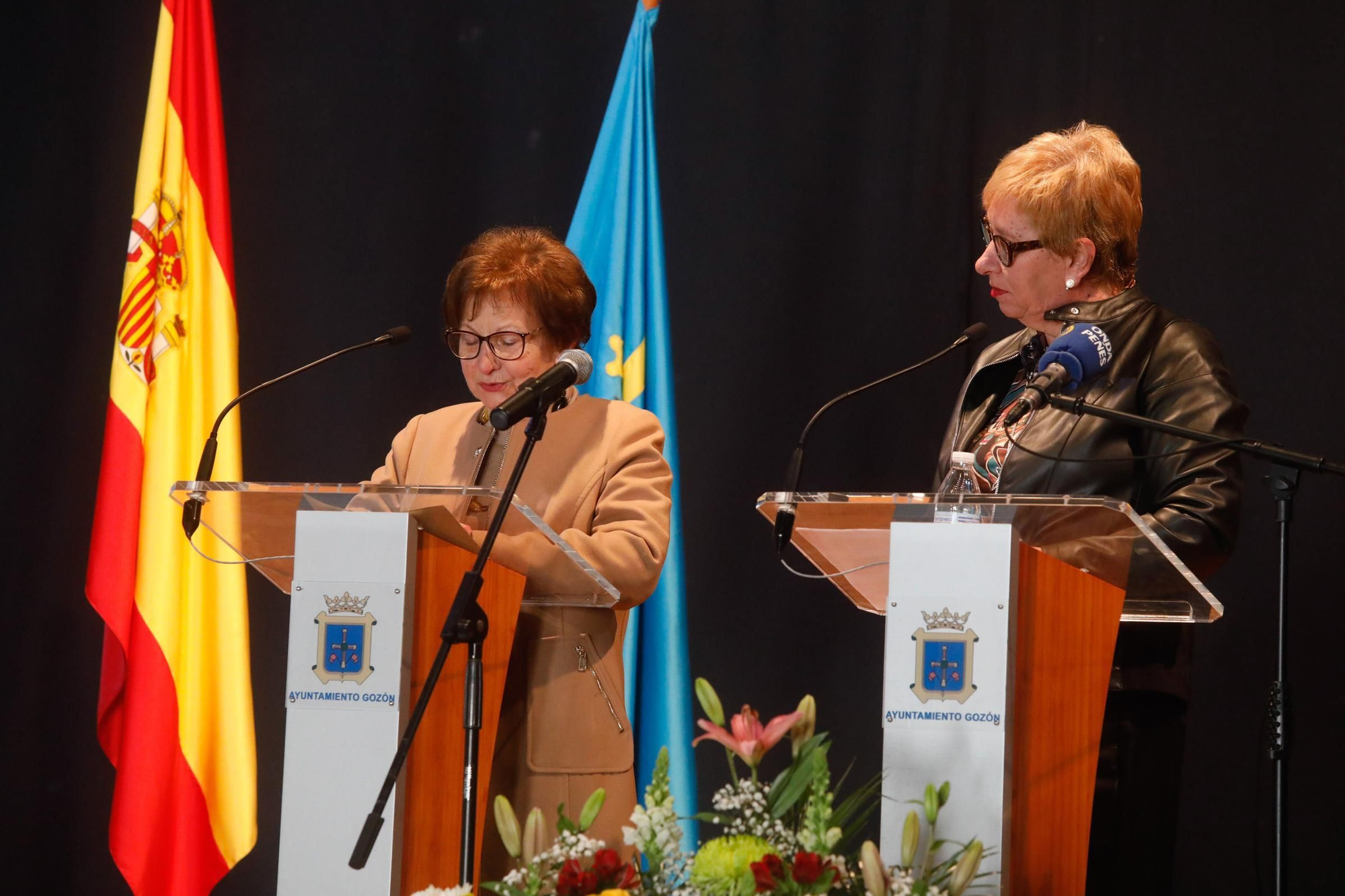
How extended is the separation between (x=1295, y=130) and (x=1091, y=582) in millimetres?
2108

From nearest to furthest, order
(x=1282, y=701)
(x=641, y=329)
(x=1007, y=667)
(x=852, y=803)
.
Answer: (x=852, y=803) → (x=1007, y=667) → (x=1282, y=701) → (x=641, y=329)

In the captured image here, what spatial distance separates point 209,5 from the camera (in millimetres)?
3910

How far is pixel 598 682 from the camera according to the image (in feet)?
7.85

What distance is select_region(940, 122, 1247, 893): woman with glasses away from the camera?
214 cm

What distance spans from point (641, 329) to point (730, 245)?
0.39 m

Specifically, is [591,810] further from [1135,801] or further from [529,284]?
[529,284]

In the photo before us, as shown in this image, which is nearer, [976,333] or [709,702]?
[709,702]

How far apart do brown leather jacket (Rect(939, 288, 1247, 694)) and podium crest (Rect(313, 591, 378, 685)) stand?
1049 millimetres

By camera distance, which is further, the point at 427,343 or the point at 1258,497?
the point at 427,343

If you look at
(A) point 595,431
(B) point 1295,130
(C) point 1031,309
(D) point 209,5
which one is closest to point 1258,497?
(B) point 1295,130

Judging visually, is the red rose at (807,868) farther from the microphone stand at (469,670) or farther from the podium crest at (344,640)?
the podium crest at (344,640)

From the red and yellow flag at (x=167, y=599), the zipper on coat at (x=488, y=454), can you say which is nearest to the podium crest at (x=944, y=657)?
the zipper on coat at (x=488, y=454)

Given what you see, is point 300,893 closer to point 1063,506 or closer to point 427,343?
point 1063,506

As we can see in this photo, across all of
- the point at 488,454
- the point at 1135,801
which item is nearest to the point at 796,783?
the point at 1135,801
